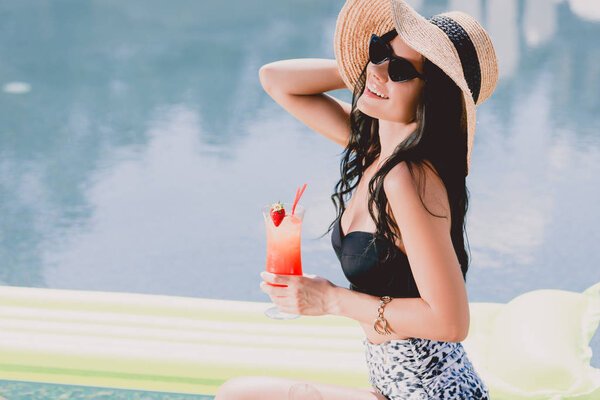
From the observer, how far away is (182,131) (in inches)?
246

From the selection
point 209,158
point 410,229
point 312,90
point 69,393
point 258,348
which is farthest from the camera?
point 209,158

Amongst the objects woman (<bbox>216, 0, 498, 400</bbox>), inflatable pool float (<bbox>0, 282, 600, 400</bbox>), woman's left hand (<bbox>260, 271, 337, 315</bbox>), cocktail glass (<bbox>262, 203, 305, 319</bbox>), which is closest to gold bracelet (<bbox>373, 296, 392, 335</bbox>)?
woman (<bbox>216, 0, 498, 400</bbox>)

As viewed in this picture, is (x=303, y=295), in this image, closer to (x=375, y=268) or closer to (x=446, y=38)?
(x=375, y=268)

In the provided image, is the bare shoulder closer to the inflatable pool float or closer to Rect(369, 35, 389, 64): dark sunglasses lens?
Rect(369, 35, 389, 64): dark sunglasses lens

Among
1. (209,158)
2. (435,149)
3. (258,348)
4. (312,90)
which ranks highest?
(209,158)

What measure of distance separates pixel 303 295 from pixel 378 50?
57 cm

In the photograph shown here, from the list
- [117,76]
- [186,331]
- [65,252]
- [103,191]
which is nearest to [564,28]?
[117,76]

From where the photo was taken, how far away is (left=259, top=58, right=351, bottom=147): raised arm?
80.5 inches

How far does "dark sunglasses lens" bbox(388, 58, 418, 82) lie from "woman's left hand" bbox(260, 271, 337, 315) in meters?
0.47

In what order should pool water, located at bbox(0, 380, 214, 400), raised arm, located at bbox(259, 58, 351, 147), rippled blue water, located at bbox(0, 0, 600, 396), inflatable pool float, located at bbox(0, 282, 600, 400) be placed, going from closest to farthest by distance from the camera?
raised arm, located at bbox(259, 58, 351, 147) → inflatable pool float, located at bbox(0, 282, 600, 400) → pool water, located at bbox(0, 380, 214, 400) → rippled blue water, located at bbox(0, 0, 600, 396)

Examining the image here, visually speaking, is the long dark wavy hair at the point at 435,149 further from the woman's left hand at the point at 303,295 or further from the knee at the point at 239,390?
the knee at the point at 239,390

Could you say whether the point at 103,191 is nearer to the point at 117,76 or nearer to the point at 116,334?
the point at 116,334

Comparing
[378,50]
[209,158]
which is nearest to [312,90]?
[378,50]

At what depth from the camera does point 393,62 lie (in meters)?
1.64
